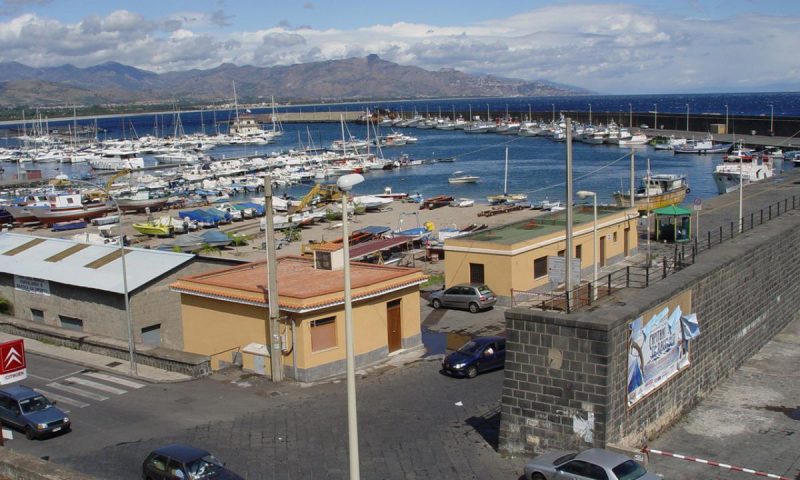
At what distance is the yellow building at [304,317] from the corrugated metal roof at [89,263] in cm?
294

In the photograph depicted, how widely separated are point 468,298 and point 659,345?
12.5m

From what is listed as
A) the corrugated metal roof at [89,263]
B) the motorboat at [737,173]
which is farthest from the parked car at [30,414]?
the motorboat at [737,173]

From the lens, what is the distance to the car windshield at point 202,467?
14180mm

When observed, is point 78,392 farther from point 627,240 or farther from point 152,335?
point 627,240

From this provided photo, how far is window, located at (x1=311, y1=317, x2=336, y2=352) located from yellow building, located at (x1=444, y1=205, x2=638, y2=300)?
953 centimetres

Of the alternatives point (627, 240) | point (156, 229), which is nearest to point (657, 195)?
point (627, 240)

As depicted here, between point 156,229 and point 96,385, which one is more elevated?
point 96,385

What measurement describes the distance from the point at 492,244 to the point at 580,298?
13300mm

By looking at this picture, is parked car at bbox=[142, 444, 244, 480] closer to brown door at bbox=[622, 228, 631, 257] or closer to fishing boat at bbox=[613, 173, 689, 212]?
brown door at bbox=[622, 228, 631, 257]

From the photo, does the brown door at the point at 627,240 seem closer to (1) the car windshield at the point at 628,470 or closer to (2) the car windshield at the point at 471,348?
(2) the car windshield at the point at 471,348

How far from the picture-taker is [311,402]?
20.2 m

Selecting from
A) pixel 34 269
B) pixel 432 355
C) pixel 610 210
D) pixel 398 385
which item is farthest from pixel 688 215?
pixel 34 269

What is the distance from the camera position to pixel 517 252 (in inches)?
1182

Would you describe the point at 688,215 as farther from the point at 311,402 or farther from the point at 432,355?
the point at 311,402
